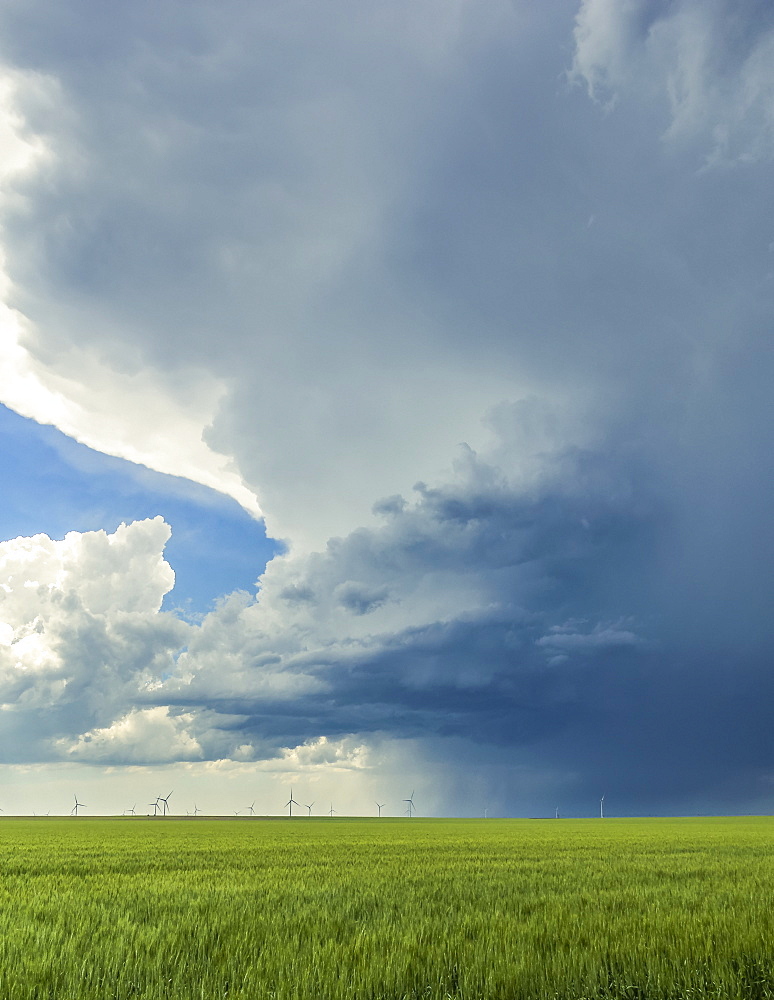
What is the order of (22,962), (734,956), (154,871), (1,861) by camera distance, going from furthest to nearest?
(1,861), (154,871), (734,956), (22,962)

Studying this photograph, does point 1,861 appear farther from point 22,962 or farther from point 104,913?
point 22,962

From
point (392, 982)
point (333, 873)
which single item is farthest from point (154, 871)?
point (392, 982)

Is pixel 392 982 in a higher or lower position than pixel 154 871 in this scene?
higher

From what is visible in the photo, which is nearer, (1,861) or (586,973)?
(586,973)

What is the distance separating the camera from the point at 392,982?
8.12 meters

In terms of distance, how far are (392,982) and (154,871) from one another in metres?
20.5

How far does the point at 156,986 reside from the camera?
25.7 ft

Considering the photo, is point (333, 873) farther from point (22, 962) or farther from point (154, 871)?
point (22, 962)

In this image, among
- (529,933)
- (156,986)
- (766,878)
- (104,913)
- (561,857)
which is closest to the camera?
(156,986)

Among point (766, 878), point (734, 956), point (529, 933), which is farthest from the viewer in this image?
point (766, 878)

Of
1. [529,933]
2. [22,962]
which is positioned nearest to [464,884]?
[529,933]

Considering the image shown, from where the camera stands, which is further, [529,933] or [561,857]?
[561,857]

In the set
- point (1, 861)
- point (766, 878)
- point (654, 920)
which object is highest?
point (654, 920)

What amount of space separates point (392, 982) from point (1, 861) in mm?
29006
